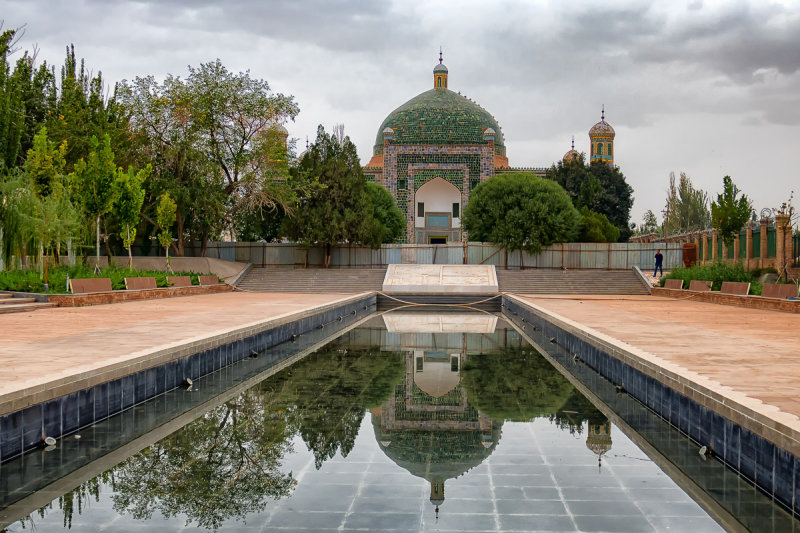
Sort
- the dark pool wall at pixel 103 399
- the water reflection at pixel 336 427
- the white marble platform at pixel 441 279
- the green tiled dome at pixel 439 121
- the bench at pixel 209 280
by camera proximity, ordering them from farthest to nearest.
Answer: the green tiled dome at pixel 439 121 < the white marble platform at pixel 441 279 < the bench at pixel 209 280 < the dark pool wall at pixel 103 399 < the water reflection at pixel 336 427

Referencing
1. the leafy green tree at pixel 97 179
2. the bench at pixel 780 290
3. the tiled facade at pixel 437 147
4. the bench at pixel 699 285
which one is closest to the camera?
the bench at pixel 780 290

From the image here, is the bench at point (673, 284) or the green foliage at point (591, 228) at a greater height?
the green foliage at point (591, 228)

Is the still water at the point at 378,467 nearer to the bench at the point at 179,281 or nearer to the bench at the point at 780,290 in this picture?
the bench at the point at 780,290

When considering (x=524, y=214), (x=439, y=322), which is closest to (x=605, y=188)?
(x=524, y=214)

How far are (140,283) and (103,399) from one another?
46.5 ft

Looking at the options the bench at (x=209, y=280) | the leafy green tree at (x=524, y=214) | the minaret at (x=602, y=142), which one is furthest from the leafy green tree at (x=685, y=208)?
the bench at (x=209, y=280)

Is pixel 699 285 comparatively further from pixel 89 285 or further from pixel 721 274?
pixel 89 285

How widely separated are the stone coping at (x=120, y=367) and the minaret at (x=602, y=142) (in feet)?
143

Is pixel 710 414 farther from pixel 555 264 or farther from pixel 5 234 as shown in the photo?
pixel 555 264

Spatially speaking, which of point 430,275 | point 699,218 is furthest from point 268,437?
point 699,218

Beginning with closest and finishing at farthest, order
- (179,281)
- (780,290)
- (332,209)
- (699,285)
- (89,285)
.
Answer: (780,290) < (89,285) < (699,285) < (179,281) < (332,209)

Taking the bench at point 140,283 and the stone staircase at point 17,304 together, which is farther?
the bench at point 140,283

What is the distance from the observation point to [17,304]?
15.0m

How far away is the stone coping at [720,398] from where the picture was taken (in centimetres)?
427
